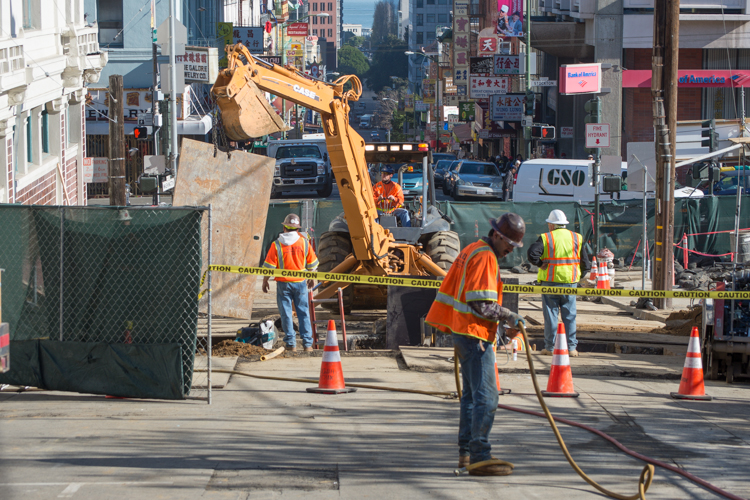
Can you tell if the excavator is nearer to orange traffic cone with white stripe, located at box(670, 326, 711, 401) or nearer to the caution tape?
the caution tape

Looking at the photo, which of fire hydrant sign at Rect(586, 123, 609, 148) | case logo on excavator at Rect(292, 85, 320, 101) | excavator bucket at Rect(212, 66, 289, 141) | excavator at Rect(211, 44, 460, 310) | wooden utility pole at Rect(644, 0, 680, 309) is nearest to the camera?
excavator bucket at Rect(212, 66, 289, 141)

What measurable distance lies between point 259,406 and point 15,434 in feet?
6.81

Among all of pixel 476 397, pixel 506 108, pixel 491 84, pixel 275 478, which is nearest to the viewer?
pixel 275 478

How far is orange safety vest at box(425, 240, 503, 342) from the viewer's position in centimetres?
604

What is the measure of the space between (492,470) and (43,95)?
39.9 ft

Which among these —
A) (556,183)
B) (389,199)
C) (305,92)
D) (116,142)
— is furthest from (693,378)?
(556,183)

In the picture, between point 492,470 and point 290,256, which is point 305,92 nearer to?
point 290,256

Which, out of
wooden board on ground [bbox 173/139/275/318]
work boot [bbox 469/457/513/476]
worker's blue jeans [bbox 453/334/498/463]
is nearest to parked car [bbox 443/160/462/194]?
wooden board on ground [bbox 173/139/275/318]

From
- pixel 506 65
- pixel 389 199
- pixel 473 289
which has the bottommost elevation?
pixel 473 289

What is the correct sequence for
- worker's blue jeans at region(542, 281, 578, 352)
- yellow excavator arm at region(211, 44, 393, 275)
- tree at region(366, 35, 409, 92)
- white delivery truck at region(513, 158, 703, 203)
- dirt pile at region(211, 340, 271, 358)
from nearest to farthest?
yellow excavator arm at region(211, 44, 393, 275) → worker's blue jeans at region(542, 281, 578, 352) → dirt pile at region(211, 340, 271, 358) → white delivery truck at region(513, 158, 703, 203) → tree at region(366, 35, 409, 92)

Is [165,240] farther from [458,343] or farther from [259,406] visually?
[458,343]

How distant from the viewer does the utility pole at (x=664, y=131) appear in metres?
14.8

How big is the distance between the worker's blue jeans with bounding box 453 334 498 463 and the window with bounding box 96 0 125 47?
110ft

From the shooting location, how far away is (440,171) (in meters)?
41.6
